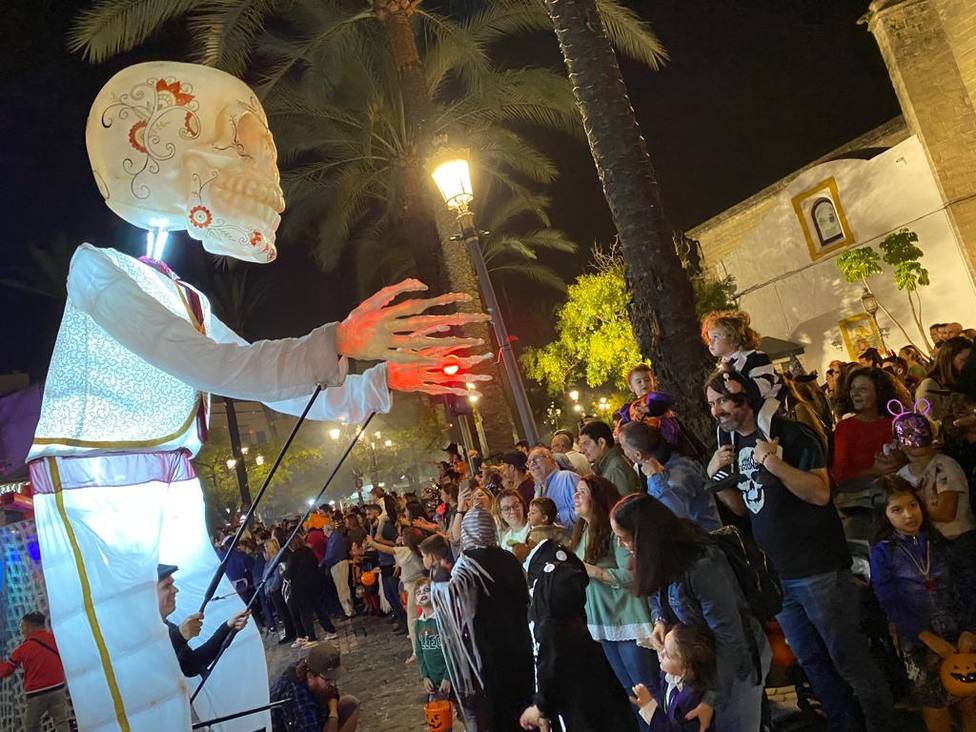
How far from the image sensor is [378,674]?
8.12m

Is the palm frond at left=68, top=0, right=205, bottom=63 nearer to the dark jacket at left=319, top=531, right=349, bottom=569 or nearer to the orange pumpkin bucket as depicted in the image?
the dark jacket at left=319, top=531, right=349, bottom=569

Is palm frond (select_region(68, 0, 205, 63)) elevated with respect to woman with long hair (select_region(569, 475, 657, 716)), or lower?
elevated

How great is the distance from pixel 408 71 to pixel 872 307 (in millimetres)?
14956

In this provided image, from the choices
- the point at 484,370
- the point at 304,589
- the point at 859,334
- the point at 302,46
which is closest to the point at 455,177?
the point at 484,370

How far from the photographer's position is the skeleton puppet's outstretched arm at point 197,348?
2.07 meters

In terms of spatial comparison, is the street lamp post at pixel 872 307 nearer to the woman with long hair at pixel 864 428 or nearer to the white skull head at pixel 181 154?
the woman with long hair at pixel 864 428

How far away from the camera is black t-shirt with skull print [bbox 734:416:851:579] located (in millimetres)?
3648

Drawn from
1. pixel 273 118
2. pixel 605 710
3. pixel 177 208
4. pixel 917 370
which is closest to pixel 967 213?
pixel 917 370

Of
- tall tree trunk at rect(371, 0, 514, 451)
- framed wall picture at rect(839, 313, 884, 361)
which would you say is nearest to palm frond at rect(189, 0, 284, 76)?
tall tree trunk at rect(371, 0, 514, 451)

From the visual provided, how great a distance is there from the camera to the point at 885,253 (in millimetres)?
19922

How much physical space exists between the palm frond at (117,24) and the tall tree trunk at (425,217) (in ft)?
10.0

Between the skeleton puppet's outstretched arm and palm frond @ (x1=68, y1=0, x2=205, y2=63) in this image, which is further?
palm frond @ (x1=68, y1=0, x2=205, y2=63)

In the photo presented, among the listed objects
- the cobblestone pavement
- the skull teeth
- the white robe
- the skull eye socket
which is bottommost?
the cobblestone pavement

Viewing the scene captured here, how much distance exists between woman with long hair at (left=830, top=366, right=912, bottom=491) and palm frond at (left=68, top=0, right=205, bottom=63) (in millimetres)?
9356
